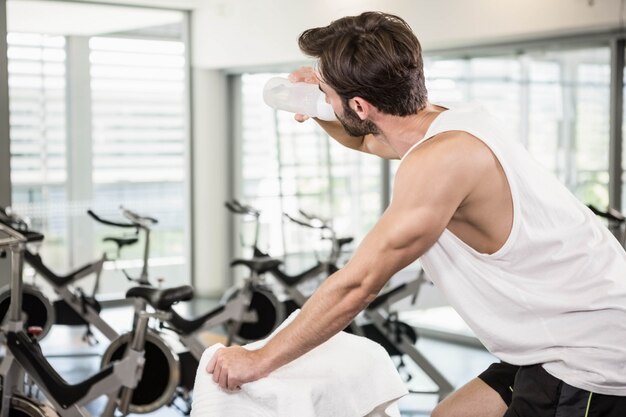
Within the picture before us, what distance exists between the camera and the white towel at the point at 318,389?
1.36m

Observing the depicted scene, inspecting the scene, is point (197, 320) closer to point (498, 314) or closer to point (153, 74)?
point (498, 314)

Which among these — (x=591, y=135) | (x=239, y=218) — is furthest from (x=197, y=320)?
(x=239, y=218)

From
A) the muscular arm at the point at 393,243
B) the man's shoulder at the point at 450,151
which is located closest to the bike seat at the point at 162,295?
the muscular arm at the point at 393,243

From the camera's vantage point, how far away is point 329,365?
1425 millimetres

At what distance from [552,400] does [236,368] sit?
20.1 inches

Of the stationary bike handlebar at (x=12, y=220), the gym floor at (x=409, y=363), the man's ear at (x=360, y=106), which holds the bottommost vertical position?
the gym floor at (x=409, y=363)

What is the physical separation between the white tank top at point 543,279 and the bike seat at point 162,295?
2.00 meters

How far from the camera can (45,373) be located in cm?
337

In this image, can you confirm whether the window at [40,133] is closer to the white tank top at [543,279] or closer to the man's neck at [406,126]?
the man's neck at [406,126]

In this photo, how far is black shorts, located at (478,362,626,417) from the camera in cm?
141

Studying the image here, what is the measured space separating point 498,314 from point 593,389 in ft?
0.62

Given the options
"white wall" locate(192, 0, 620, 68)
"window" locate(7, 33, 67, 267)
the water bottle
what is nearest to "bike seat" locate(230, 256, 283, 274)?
"white wall" locate(192, 0, 620, 68)

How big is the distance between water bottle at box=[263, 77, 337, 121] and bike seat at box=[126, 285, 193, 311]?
5.69 ft

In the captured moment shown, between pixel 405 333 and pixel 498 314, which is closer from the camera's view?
pixel 498 314
